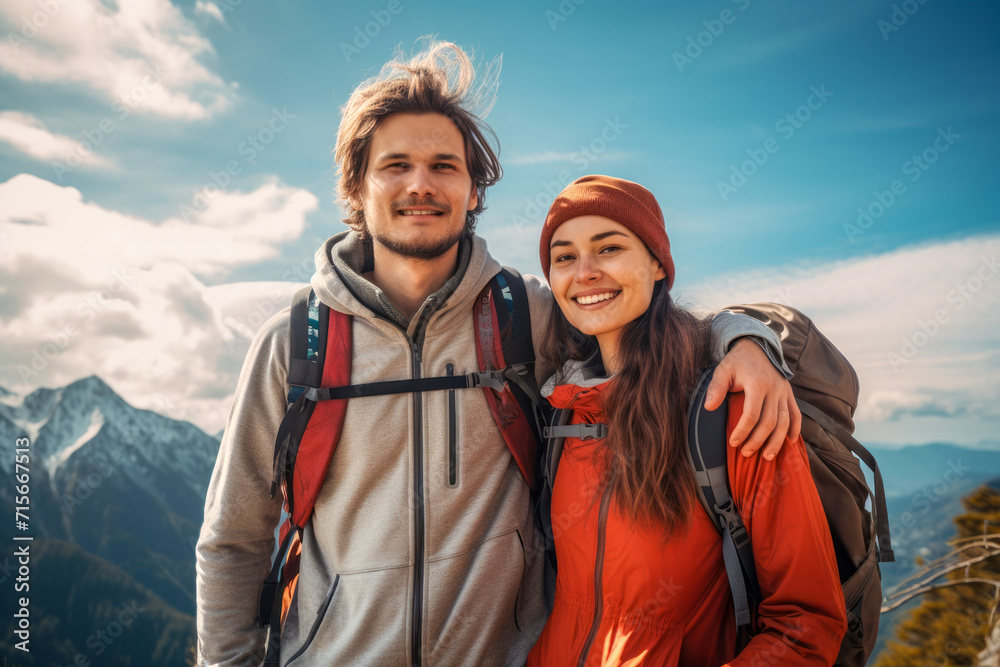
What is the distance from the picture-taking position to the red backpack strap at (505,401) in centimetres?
272

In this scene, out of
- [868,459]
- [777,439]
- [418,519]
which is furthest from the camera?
[418,519]

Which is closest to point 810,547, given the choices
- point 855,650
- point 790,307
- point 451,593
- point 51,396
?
point 855,650

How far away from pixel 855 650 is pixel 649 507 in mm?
1227

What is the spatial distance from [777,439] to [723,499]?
1.03 feet

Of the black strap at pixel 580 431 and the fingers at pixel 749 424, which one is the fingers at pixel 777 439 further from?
the black strap at pixel 580 431

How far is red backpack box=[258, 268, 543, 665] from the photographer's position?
104 inches

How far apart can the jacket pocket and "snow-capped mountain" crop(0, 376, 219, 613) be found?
28.5 m

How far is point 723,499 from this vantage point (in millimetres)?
1981

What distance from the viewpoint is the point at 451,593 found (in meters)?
2.55

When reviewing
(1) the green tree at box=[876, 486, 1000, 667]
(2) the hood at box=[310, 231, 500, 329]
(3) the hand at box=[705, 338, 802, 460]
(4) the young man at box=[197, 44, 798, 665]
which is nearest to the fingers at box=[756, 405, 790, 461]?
(3) the hand at box=[705, 338, 802, 460]

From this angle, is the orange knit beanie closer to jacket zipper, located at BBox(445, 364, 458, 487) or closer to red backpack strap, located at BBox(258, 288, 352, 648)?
jacket zipper, located at BBox(445, 364, 458, 487)

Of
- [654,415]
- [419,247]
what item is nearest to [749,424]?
[654,415]

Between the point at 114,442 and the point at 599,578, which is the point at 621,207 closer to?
the point at 599,578

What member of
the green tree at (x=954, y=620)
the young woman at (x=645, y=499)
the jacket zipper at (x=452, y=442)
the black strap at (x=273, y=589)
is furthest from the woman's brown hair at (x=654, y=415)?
the green tree at (x=954, y=620)
